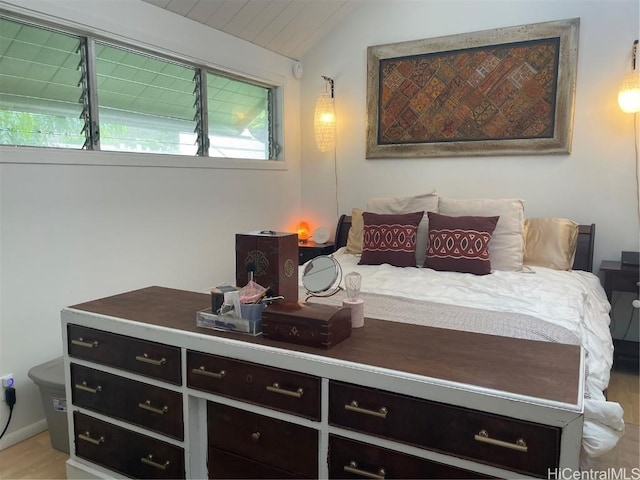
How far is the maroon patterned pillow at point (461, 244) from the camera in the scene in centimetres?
280

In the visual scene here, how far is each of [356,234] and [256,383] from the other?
7.57 feet

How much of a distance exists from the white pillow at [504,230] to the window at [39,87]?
240cm

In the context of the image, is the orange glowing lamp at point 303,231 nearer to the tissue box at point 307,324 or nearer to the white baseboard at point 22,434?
the white baseboard at point 22,434

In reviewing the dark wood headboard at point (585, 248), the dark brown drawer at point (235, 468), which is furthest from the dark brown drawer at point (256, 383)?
the dark wood headboard at point (585, 248)

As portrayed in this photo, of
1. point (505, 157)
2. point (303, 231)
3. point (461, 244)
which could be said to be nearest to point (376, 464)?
point (461, 244)

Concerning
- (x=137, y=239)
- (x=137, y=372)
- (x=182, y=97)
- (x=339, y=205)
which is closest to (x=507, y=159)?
(x=339, y=205)

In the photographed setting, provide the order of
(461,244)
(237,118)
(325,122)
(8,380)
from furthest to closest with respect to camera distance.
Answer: (325,122) → (237,118) → (461,244) → (8,380)

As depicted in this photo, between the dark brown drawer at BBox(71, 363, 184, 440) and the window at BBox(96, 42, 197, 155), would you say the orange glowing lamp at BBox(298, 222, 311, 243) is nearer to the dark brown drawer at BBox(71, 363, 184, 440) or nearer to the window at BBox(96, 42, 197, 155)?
the window at BBox(96, 42, 197, 155)

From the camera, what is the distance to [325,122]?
13.3 feet

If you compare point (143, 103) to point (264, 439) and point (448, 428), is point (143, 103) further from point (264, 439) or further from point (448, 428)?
point (448, 428)

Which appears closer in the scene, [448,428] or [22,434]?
[448,428]

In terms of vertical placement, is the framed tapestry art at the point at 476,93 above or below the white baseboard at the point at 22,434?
above

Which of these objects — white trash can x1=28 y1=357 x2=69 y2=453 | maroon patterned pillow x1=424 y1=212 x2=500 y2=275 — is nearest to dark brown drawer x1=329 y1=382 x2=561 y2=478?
white trash can x1=28 y1=357 x2=69 y2=453

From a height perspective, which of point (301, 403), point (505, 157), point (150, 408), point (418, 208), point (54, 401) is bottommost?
point (54, 401)
